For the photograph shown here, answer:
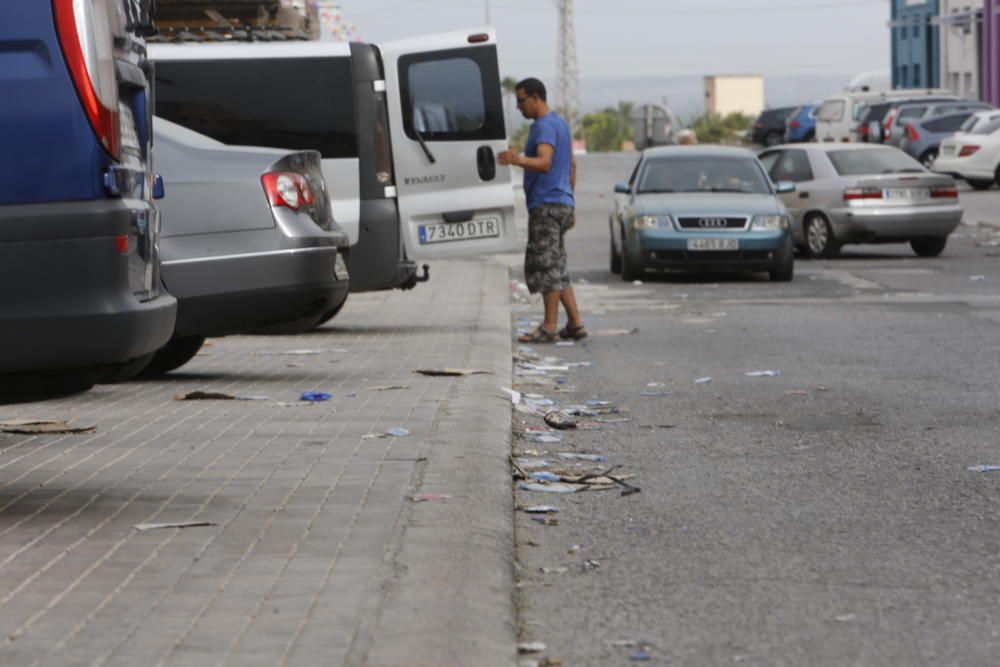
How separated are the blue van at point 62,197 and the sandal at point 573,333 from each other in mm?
8450

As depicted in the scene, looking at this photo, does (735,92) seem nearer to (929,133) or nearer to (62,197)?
(929,133)

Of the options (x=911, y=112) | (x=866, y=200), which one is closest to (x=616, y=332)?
(x=866, y=200)

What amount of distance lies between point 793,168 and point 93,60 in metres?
19.8

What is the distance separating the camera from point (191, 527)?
20.1 ft

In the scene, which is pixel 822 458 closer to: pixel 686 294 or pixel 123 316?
pixel 123 316

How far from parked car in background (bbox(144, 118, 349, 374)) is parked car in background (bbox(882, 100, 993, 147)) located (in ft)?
128

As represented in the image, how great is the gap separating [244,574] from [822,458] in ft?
11.1

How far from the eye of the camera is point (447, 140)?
566 inches

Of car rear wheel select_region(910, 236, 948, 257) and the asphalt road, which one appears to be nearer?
the asphalt road

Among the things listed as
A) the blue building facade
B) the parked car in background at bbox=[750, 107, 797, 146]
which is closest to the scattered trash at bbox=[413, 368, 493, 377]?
the parked car in background at bbox=[750, 107, 797, 146]

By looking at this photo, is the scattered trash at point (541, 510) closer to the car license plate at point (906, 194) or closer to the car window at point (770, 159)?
the car license plate at point (906, 194)

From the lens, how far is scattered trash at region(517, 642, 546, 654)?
476 cm

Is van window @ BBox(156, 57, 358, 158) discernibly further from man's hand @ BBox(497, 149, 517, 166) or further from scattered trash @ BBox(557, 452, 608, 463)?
scattered trash @ BBox(557, 452, 608, 463)

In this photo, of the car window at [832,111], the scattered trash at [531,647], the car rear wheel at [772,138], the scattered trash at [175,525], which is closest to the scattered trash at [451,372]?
the scattered trash at [175,525]
